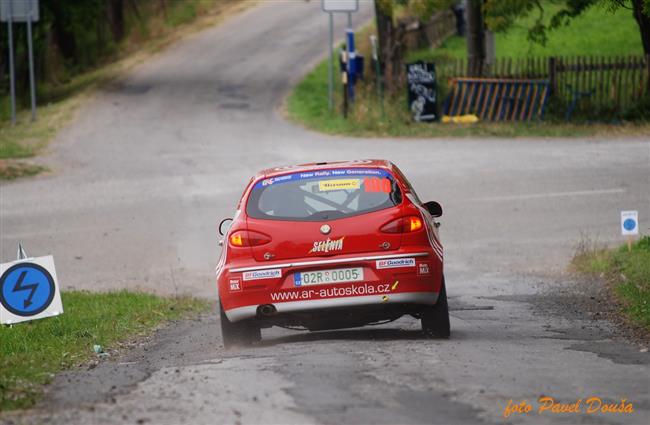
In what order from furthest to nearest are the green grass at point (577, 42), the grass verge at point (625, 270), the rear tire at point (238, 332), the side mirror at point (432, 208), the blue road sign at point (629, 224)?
the green grass at point (577, 42) → the blue road sign at point (629, 224) → the grass verge at point (625, 270) → the side mirror at point (432, 208) → the rear tire at point (238, 332)

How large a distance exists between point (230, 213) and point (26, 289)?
413 inches

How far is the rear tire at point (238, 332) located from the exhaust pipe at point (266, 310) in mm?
454

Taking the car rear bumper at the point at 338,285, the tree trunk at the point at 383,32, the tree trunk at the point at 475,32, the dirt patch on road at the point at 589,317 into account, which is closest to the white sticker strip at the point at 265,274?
the car rear bumper at the point at 338,285

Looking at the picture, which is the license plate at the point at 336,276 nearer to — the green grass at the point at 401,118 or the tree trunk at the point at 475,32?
the green grass at the point at 401,118

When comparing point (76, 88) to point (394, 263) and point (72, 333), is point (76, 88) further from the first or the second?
point (394, 263)

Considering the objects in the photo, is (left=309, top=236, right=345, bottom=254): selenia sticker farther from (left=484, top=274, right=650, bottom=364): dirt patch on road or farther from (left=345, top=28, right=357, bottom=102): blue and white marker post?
(left=345, top=28, right=357, bottom=102): blue and white marker post

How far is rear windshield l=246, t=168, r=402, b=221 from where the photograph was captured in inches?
432

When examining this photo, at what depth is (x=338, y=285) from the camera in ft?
35.2

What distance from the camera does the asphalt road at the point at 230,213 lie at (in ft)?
26.9

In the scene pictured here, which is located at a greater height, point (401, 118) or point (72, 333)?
point (72, 333)

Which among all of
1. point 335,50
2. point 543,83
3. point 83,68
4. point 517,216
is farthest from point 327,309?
point 83,68

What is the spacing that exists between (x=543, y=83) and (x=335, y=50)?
14036mm

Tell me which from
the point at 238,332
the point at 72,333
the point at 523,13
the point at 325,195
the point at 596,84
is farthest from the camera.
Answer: the point at 596,84

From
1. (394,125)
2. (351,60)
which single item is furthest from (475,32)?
(394,125)
